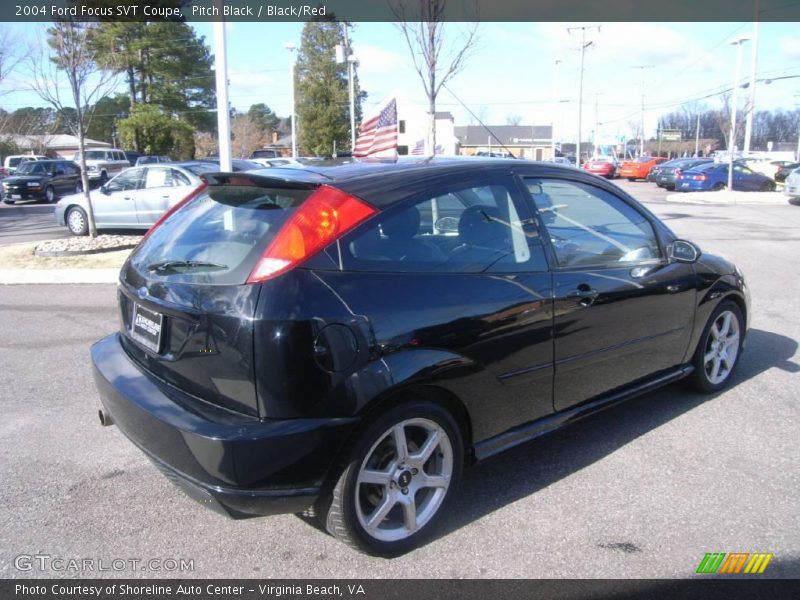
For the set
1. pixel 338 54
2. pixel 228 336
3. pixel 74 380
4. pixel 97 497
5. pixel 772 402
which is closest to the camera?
pixel 228 336

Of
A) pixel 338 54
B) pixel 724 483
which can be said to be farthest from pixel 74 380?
pixel 338 54

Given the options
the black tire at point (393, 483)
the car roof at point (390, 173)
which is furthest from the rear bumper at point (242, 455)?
the car roof at point (390, 173)

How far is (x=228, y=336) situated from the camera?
2553 mm

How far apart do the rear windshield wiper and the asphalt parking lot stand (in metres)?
1.18

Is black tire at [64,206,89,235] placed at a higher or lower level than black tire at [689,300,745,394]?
higher

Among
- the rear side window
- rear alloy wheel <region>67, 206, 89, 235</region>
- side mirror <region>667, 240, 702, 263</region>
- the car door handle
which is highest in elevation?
the rear side window

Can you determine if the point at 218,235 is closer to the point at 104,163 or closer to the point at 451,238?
the point at 451,238

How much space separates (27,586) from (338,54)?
17295 millimetres

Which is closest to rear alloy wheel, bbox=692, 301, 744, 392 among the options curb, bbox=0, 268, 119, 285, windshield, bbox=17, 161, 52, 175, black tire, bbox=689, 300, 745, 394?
black tire, bbox=689, 300, 745, 394

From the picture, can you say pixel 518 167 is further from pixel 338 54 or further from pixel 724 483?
pixel 338 54

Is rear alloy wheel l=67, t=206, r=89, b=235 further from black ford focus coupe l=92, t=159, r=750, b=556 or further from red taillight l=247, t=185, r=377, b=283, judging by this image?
red taillight l=247, t=185, r=377, b=283

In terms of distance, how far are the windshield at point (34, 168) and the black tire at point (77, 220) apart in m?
14.1

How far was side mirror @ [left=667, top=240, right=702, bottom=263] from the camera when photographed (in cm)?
414

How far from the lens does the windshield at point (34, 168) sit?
85.1ft
